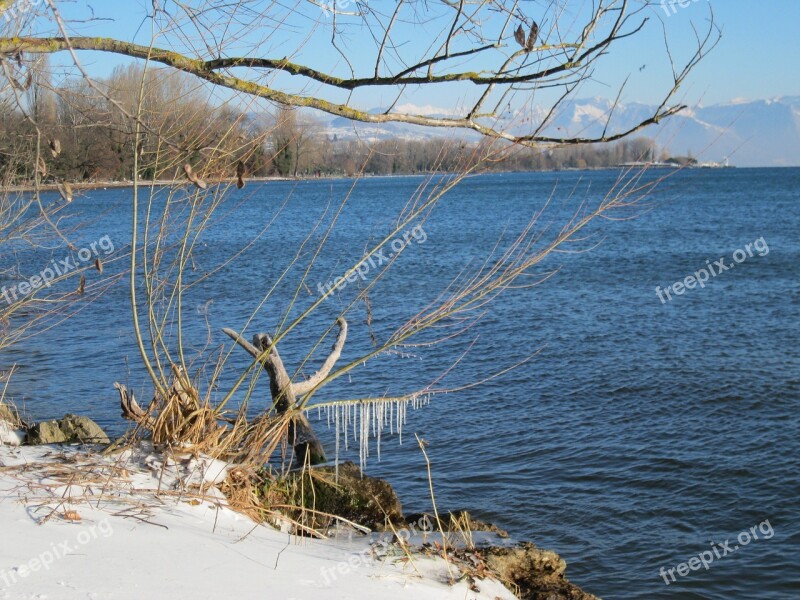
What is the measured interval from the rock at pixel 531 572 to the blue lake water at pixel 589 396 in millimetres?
1391

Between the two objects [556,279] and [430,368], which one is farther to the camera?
[556,279]

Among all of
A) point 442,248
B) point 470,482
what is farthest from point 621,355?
point 442,248

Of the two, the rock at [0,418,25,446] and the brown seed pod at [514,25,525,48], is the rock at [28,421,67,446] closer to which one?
the rock at [0,418,25,446]

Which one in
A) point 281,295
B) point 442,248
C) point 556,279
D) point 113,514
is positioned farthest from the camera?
point 442,248

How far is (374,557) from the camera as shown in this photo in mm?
5262

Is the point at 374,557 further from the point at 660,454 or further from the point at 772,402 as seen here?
the point at 772,402

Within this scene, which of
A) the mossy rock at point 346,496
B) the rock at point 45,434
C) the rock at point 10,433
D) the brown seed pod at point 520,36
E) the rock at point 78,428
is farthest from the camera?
the rock at point 78,428

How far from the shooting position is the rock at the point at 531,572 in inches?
232

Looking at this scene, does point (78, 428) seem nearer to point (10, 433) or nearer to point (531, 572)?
point (10, 433)

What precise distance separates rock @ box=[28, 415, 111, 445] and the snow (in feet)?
8.60

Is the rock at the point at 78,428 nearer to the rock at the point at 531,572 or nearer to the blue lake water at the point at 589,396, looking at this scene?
the blue lake water at the point at 589,396

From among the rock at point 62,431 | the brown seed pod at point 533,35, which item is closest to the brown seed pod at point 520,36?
the brown seed pod at point 533,35

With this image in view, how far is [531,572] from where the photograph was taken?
6.21 m

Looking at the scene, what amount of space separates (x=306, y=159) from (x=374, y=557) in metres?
3.71
